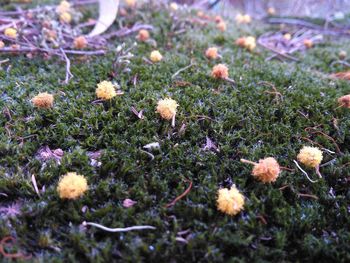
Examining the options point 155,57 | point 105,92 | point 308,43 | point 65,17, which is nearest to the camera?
point 105,92

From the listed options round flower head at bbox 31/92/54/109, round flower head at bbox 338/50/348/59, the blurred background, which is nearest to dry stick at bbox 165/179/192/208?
round flower head at bbox 31/92/54/109

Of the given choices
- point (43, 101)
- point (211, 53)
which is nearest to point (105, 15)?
point (211, 53)

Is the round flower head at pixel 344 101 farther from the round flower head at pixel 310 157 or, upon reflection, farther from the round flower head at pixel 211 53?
the round flower head at pixel 211 53

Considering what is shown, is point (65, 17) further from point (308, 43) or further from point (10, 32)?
point (308, 43)

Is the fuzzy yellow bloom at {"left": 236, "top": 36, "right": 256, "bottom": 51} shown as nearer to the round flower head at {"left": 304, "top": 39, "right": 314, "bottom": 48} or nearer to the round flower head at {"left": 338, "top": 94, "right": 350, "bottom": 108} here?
the round flower head at {"left": 304, "top": 39, "right": 314, "bottom": 48}

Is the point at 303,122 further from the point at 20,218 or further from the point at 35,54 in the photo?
the point at 35,54

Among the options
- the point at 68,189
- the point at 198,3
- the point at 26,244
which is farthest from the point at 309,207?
the point at 198,3

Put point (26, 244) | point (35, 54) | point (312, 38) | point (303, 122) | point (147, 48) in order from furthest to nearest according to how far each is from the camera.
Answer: point (312, 38) → point (147, 48) → point (35, 54) → point (303, 122) → point (26, 244)
